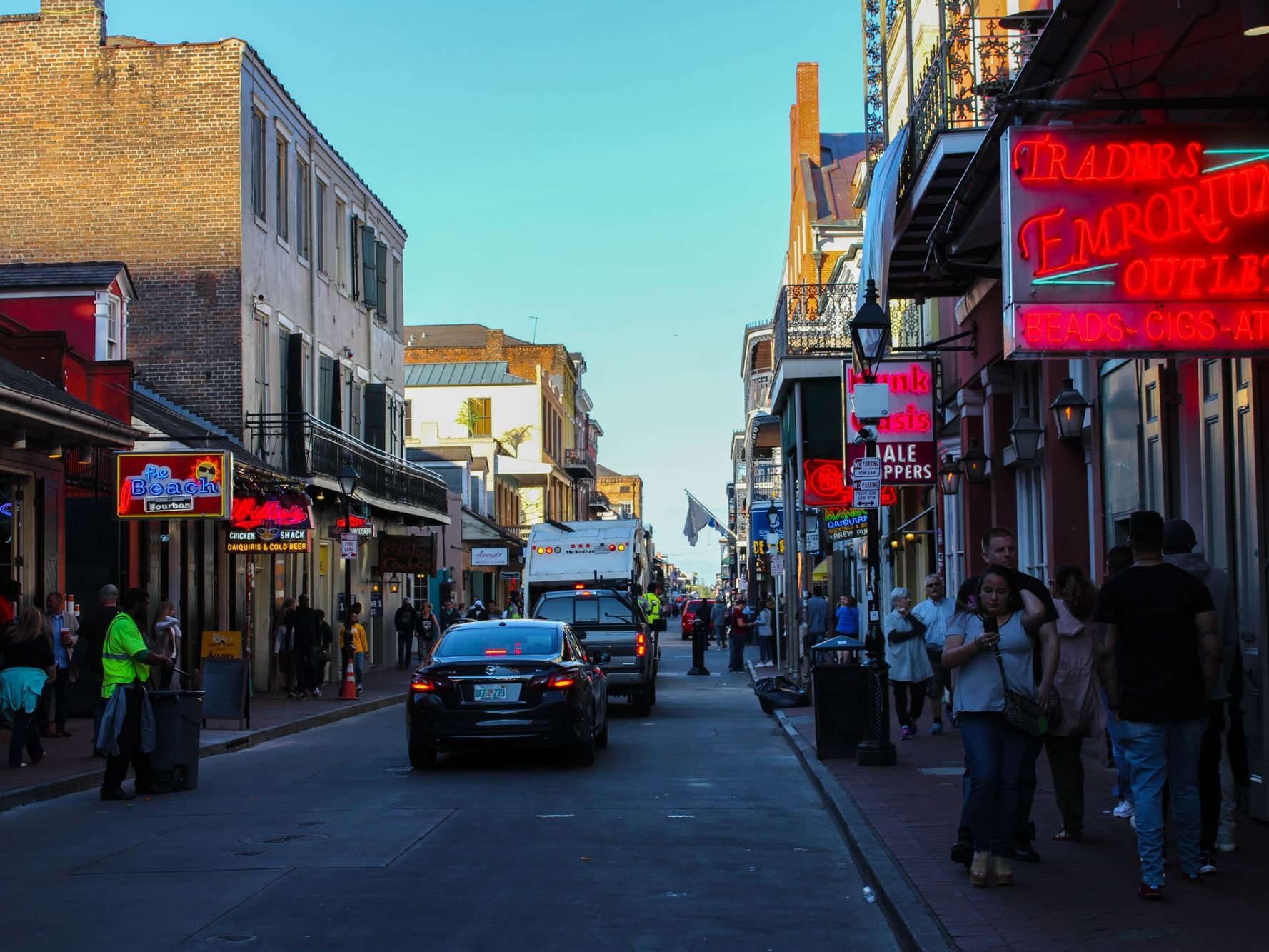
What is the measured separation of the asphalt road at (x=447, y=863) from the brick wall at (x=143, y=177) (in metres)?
13.7

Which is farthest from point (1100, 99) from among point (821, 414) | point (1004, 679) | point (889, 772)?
point (821, 414)

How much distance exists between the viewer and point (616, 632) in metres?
23.8

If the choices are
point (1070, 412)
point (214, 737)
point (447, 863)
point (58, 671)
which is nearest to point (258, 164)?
point (58, 671)

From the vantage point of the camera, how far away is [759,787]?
46.2 ft

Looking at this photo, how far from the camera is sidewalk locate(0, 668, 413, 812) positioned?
1391 centimetres

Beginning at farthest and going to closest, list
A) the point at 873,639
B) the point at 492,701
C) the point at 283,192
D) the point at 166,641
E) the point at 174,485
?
the point at 283,192
the point at 174,485
the point at 166,641
the point at 873,639
the point at 492,701

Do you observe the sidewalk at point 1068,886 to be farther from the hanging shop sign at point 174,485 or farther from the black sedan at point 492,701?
the hanging shop sign at point 174,485

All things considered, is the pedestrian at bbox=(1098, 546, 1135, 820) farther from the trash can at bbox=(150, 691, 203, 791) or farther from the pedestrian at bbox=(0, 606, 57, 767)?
the pedestrian at bbox=(0, 606, 57, 767)

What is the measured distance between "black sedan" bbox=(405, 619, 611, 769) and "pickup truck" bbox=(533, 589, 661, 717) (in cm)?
646

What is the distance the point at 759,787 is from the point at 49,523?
10.7 m

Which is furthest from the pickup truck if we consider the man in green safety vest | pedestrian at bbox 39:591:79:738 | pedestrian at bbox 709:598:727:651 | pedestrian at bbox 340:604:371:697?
pedestrian at bbox 709:598:727:651

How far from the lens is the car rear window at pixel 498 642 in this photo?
15.7 metres

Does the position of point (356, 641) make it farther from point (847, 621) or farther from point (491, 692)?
point (491, 692)

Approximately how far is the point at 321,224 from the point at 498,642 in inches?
798
